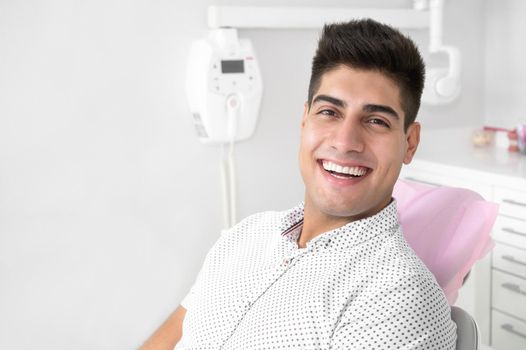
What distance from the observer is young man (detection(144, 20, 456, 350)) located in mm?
1179

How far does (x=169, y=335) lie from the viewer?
165 centimetres

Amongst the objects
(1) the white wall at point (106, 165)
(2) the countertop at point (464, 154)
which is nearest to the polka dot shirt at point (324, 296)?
(1) the white wall at point (106, 165)

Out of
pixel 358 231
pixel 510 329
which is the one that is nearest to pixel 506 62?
pixel 510 329

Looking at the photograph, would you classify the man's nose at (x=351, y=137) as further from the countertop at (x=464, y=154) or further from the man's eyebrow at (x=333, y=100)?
the countertop at (x=464, y=154)

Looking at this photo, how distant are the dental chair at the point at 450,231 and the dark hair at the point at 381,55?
269 mm

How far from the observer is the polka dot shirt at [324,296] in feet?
3.77

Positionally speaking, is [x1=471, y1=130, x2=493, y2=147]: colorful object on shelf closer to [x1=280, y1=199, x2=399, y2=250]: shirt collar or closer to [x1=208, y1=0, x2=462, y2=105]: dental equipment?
[x1=208, y1=0, x2=462, y2=105]: dental equipment

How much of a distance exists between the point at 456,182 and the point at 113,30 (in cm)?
133

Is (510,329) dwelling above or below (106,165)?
below

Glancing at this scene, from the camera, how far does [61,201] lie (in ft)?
6.31

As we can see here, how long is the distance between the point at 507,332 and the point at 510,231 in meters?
0.37

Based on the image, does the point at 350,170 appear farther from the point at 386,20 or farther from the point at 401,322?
the point at 386,20

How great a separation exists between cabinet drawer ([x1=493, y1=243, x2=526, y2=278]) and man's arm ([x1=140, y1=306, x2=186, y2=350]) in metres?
1.19

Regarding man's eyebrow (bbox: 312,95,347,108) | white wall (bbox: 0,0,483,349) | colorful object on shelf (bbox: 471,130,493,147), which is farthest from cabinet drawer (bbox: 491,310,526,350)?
man's eyebrow (bbox: 312,95,347,108)
